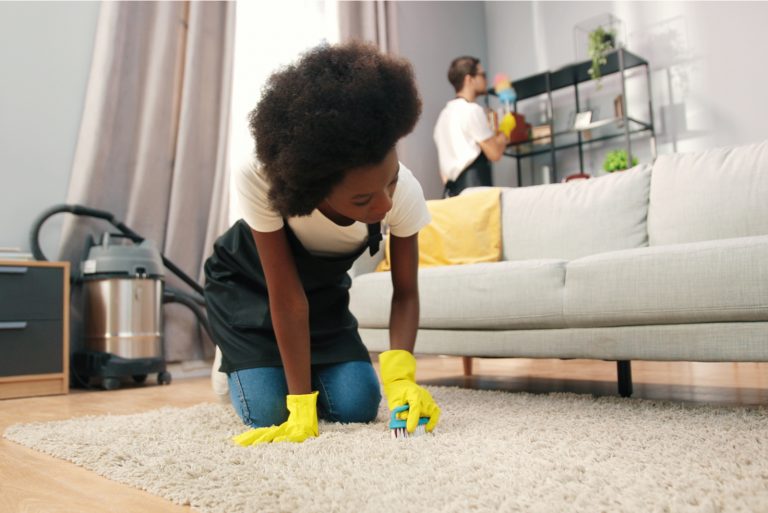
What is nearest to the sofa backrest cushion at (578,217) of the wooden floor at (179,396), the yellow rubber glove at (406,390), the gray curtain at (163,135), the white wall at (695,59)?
the wooden floor at (179,396)

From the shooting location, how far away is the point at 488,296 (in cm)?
189

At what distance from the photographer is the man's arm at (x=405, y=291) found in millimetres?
1390

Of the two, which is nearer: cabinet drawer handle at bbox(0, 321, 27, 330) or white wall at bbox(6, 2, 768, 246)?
cabinet drawer handle at bbox(0, 321, 27, 330)

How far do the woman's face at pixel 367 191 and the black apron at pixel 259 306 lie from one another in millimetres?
316

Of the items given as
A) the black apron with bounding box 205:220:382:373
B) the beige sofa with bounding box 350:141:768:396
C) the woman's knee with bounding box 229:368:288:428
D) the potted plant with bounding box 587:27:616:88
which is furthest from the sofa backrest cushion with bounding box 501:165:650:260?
the potted plant with bounding box 587:27:616:88

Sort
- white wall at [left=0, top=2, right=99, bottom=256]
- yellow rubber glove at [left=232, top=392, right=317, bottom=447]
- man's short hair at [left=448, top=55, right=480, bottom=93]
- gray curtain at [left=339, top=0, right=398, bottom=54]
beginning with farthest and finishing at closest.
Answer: gray curtain at [left=339, top=0, right=398, bottom=54]
man's short hair at [left=448, top=55, right=480, bottom=93]
white wall at [left=0, top=2, right=99, bottom=256]
yellow rubber glove at [left=232, top=392, right=317, bottom=447]

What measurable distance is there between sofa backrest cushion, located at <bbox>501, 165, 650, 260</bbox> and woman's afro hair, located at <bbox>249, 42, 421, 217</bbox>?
4.48 feet

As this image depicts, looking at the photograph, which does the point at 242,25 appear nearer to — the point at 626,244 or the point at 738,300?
the point at 626,244

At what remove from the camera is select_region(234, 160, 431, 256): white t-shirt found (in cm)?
122

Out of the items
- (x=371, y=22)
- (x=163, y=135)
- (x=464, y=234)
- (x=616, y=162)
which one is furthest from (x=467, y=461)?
(x=371, y=22)

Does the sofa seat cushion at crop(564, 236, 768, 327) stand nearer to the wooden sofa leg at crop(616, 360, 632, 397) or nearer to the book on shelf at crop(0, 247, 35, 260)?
the wooden sofa leg at crop(616, 360, 632, 397)

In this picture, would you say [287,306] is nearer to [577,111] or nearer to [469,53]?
[577,111]

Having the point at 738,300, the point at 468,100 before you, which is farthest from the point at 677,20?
the point at 738,300

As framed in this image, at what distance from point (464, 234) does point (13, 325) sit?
1633mm
